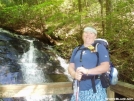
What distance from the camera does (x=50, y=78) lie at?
29.9ft

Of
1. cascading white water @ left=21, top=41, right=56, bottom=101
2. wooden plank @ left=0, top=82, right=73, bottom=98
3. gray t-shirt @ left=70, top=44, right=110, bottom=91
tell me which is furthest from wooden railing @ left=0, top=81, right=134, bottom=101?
cascading white water @ left=21, top=41, right=56, bottom=101

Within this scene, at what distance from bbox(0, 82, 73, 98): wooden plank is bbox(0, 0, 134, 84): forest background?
304 centimetres

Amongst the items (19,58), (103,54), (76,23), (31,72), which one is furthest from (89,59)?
(19,58)

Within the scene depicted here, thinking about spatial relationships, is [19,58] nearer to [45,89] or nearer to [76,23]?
[76,23]

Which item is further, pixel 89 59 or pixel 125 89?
pixel 125 89

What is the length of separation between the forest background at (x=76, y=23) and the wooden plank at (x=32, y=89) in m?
3.04

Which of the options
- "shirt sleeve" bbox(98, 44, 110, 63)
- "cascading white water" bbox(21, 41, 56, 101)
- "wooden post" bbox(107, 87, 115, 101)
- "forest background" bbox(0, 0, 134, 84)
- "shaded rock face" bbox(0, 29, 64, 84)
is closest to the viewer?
"shirt sleeve" bbox(98, 44, 110, 63)

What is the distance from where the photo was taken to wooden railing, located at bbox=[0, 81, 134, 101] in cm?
300

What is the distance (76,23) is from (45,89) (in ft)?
21.4

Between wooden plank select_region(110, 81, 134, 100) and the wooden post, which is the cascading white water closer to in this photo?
the wooden post

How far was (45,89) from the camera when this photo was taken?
3133 mm

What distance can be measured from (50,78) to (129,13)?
4582 mm

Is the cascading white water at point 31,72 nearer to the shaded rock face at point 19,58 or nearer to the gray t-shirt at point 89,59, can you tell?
the shaded rock face at point 19,58

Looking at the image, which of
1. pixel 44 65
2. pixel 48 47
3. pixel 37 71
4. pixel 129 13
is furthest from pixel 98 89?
pixel 48 47
